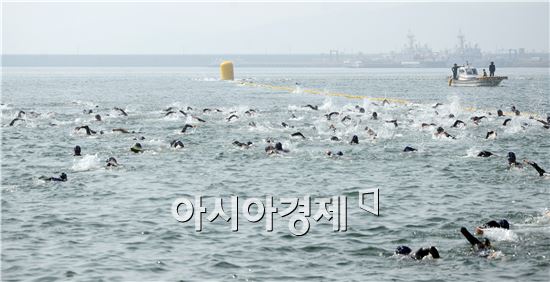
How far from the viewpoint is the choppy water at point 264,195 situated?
15.2m

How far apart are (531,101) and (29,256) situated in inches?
2359

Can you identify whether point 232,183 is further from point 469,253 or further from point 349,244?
point 469,253

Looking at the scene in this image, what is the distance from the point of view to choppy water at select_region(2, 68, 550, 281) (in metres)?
15.2

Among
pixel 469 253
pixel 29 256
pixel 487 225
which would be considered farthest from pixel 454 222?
pixel 29 256

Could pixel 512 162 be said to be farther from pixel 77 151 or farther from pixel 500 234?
pixel 77 151

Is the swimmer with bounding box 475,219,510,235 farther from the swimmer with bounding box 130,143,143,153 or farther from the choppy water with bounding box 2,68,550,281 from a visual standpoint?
the swimmer with bounding box 130,143,143,153

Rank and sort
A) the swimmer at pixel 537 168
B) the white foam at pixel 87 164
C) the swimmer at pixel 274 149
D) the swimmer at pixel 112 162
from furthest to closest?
1. the swimmer at pixel 274 149
2. the white foam at pixel 87 164
3. the swimmer at pixel 112 162
4. the swimmer at pixel 537 168

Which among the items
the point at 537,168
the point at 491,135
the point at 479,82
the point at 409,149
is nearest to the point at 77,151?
the point at 409,149

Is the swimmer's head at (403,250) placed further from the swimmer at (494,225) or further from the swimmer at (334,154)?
the swimmer at (334,154)

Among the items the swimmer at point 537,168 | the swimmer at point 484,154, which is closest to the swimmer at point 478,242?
the swimmer at point 537,168

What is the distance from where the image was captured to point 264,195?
23.0m

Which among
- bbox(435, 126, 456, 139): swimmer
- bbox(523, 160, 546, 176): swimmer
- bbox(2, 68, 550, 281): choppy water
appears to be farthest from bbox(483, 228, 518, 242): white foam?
bbox(435, 126, 456, 139): swimmer

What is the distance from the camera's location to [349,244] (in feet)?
55.5

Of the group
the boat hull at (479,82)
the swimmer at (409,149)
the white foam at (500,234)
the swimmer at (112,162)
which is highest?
the swimmer at (112,162)
